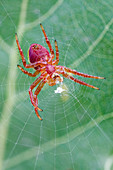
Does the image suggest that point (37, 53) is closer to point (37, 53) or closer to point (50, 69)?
point (37, 53)

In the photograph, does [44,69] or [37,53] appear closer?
[37,53]

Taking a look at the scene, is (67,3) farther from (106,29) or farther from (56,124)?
(56,124)

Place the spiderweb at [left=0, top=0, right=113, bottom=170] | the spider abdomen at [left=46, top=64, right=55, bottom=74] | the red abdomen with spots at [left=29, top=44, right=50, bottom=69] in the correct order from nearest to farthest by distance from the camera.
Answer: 1. the spiderweb at [left=0, top=0, right=113, bottom=170]
2. the red abdomen with spots at [left=29, top=44, right=50, bottom=69]
3. the spider abdomen at [left=46, top=64, right=55, bottom=74]

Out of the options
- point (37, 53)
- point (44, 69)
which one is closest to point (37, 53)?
point (37, 53)

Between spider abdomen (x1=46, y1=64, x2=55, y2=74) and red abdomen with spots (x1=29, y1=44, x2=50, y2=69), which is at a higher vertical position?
red abdomen with spots (x1=29, y1=44, x2=50, y2=69)

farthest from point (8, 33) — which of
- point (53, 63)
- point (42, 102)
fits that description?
point (42, 102)
